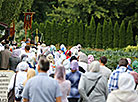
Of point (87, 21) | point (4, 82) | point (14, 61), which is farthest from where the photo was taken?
point (87, 21)

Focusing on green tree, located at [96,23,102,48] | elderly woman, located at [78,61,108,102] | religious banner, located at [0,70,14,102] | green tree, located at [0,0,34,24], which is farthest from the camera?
green tree, located at [96,23,102,48]

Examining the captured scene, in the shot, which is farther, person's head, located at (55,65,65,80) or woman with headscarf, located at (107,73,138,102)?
person's head, located at (55,65,65,80)

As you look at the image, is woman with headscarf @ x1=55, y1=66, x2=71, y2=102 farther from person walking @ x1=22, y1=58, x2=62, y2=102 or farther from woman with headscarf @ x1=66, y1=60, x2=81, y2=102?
person walking @ x1=22, y1=58, x2=62, y2=102

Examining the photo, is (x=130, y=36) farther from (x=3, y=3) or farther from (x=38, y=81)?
(x=38, y=81)

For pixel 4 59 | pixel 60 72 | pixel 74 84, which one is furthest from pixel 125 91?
pixel 4 59

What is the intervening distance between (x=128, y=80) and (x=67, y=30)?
1299 inches

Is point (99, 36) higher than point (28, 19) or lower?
lower

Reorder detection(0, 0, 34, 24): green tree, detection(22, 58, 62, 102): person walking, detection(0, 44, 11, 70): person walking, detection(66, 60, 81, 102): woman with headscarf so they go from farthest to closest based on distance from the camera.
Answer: detection(0, 0, 34, 24): green tree, detection(0, 44, 11, 70): person walking, detection(66, 60, 81, 102): woman with headscarf, detection(22, 58, 62, 102): person walking

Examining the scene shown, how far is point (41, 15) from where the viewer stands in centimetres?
5378

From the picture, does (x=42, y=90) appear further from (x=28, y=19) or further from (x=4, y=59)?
(x=28, y=19)

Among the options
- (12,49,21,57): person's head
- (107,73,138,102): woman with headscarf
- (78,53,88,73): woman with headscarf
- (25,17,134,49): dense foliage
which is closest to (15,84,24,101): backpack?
(78,53,88,73): woman with headscarf

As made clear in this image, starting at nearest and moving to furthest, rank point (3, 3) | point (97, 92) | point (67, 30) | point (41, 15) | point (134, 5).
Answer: point (97, 92)
point (3, 3)
point (67, 30)
point (134, 5)
point (41, 15)

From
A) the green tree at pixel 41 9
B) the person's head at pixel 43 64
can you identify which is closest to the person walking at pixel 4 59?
the person's head at pixel 43 64

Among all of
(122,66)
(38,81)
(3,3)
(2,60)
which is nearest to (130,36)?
(3,3)
